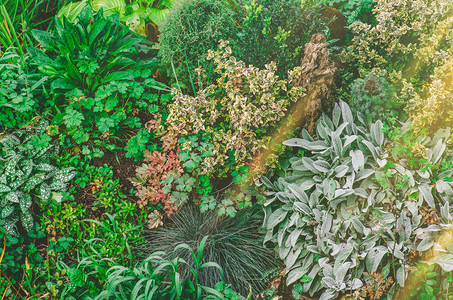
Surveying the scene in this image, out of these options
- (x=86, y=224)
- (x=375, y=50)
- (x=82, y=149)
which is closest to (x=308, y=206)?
(x=375, y=50)

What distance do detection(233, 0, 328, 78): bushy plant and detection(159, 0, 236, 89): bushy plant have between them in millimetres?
222

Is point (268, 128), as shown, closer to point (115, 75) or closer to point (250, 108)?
point (250, 108)

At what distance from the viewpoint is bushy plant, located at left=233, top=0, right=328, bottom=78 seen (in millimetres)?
3465

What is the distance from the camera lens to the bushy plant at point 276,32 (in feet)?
11.4

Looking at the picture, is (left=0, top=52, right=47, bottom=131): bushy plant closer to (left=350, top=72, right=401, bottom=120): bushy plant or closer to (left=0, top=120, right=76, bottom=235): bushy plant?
(left=0, top=120, right=76, bottom=235): bushy plant

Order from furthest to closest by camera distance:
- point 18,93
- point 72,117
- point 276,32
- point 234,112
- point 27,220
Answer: point 276,32
point 18,93
point 72,117
point 27,220
point 234,112

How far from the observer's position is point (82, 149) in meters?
3.52

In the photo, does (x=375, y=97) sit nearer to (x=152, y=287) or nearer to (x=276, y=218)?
(x=276, y=218)

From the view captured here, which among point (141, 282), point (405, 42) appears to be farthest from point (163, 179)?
point (405, 42)

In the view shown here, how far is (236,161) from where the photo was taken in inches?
122

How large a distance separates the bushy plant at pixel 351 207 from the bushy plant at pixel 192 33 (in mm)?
1278

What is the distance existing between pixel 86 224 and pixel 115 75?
4.78 feet

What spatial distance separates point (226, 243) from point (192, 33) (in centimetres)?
209

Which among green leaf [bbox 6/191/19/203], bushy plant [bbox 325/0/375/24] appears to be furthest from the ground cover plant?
bushy plant [bbox 325/0/375/24]
